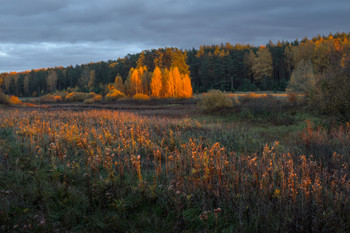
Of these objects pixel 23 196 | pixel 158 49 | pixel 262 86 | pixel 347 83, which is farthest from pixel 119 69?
pixel 23 196

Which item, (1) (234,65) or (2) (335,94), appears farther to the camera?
(1) (234,65)

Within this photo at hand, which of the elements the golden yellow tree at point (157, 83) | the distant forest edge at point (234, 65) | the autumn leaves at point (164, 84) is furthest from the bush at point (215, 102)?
the distant forest edge at point (234, 65)

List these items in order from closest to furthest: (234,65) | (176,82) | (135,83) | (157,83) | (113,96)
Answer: (176,82) < (157,83) < (113,96) < (135,83) < (234,65)

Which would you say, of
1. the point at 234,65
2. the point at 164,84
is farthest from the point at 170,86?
the point at 234,65

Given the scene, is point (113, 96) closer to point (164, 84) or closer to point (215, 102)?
point (164, 84)

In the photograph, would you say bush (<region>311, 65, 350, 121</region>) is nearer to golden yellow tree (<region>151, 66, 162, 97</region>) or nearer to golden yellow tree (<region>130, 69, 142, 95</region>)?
golden yellow tree (<region>151, 66, 162, 97</region>)

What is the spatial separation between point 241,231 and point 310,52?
63034 millimetres

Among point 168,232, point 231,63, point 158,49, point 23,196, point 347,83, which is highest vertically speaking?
point 158,49

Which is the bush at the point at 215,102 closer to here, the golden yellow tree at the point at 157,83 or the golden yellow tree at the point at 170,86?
the golden yellow tree at the point at 170,86

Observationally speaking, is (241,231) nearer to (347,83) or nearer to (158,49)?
(347,83)

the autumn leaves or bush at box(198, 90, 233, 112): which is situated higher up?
the autumn leaves

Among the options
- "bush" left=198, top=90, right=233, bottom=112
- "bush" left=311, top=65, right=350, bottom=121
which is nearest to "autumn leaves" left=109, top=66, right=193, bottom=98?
"bush" left=198, top=90, right=233, bottom=112

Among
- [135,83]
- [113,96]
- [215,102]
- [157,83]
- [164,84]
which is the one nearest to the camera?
[215,102]

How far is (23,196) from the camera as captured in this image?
13.3ft
